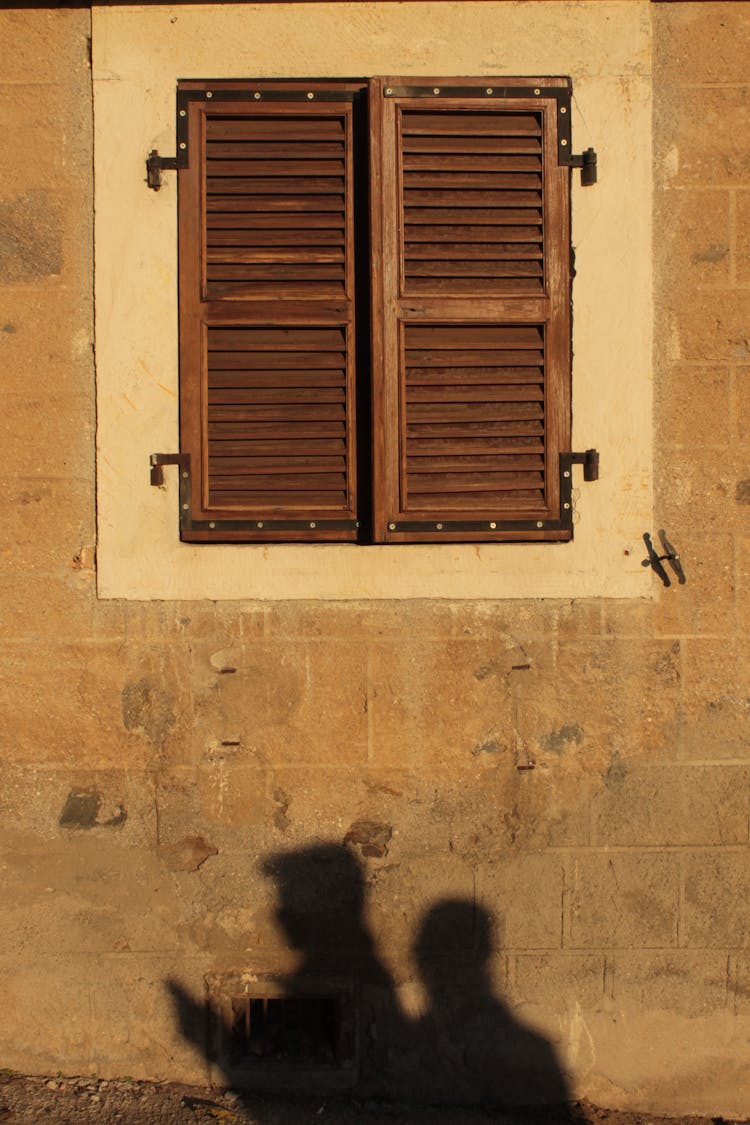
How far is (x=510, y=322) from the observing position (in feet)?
10.4

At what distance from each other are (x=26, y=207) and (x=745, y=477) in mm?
2962

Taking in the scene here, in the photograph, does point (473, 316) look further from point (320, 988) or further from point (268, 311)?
A: point (320, 988)

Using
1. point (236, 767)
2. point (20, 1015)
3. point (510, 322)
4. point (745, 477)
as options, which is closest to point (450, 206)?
point (510, 322)

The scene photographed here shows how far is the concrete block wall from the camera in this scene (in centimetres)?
319

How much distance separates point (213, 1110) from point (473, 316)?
315 centimetres

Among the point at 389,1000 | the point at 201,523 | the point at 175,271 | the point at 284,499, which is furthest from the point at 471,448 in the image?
the point at 389,1000

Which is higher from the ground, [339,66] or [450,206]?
[339,66]

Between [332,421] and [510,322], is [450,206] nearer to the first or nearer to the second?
[510,322]

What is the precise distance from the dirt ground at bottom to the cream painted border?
74.8 inches

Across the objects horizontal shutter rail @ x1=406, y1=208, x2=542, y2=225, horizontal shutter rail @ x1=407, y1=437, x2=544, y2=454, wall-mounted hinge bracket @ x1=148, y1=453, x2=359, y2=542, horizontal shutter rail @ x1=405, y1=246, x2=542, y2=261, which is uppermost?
horizontal shutter rail @ x1=406, y1=208, x2=542, y2=225

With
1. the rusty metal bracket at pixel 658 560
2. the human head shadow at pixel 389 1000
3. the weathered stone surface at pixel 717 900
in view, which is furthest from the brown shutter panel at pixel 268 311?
the weathered stone surface at pixel 717 900

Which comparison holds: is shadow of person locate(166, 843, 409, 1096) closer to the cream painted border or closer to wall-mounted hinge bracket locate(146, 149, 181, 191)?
the cream painted border

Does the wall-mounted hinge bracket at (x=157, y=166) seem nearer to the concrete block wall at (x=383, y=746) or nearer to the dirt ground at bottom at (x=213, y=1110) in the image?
the concrete block wall at (x=383, y=746)

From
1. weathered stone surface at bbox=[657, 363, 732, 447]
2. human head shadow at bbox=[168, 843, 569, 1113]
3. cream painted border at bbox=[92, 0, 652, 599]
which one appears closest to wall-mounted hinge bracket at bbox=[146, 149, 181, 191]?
cream painted border at bbox=[92, 0, 652, 599]
